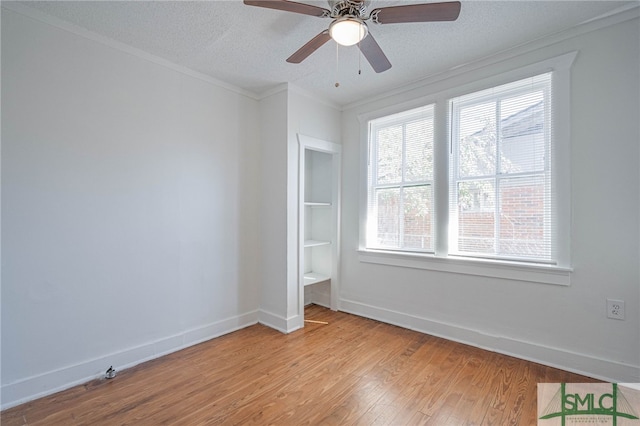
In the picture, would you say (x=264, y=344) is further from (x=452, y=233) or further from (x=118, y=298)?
(x=452, y=233)

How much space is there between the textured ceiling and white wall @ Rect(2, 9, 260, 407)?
27 centimetres

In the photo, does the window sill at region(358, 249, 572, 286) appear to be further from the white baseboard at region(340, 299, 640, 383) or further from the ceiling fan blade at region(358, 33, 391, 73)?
the ceiling fan blade at region(358, 33, 391, 73)

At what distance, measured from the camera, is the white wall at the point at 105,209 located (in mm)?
2018

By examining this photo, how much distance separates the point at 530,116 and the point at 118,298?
3.82 metres

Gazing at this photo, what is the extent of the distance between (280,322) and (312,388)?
3.81ft

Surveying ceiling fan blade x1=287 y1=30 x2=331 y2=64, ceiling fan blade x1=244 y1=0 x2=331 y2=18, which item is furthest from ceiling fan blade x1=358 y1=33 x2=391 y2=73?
ceiling fan blade x1=244 y1=0 x2=331 y2=18

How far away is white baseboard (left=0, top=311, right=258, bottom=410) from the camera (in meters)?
1.99

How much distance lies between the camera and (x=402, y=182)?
3.37 m

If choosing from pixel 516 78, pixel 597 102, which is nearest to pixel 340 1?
pixel 516 78

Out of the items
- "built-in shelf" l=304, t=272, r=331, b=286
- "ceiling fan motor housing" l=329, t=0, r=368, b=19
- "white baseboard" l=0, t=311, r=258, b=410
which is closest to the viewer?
"ceiling fan motor housing" l=329, t=0, r=368, b=19

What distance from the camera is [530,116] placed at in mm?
2549

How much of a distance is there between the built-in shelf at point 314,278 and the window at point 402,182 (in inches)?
30.2

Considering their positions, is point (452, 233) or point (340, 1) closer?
point (340, 1)

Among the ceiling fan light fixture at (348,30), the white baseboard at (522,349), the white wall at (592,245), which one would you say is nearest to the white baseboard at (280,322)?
the white baseboard at (522,349)
